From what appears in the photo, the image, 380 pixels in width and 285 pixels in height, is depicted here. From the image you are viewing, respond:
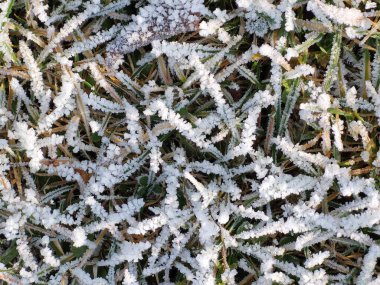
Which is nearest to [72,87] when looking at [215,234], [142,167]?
[142,167]

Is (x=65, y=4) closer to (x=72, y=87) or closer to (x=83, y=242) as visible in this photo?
(x=72, y=87)

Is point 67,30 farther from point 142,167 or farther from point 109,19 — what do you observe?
point 142,167

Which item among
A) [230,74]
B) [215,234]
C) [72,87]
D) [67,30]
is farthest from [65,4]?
[215,234]

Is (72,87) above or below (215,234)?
above

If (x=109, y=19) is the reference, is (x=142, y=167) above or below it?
below

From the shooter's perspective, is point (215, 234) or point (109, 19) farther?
point (109, 19)

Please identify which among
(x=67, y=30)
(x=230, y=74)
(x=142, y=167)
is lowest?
(x=142, y=167)
